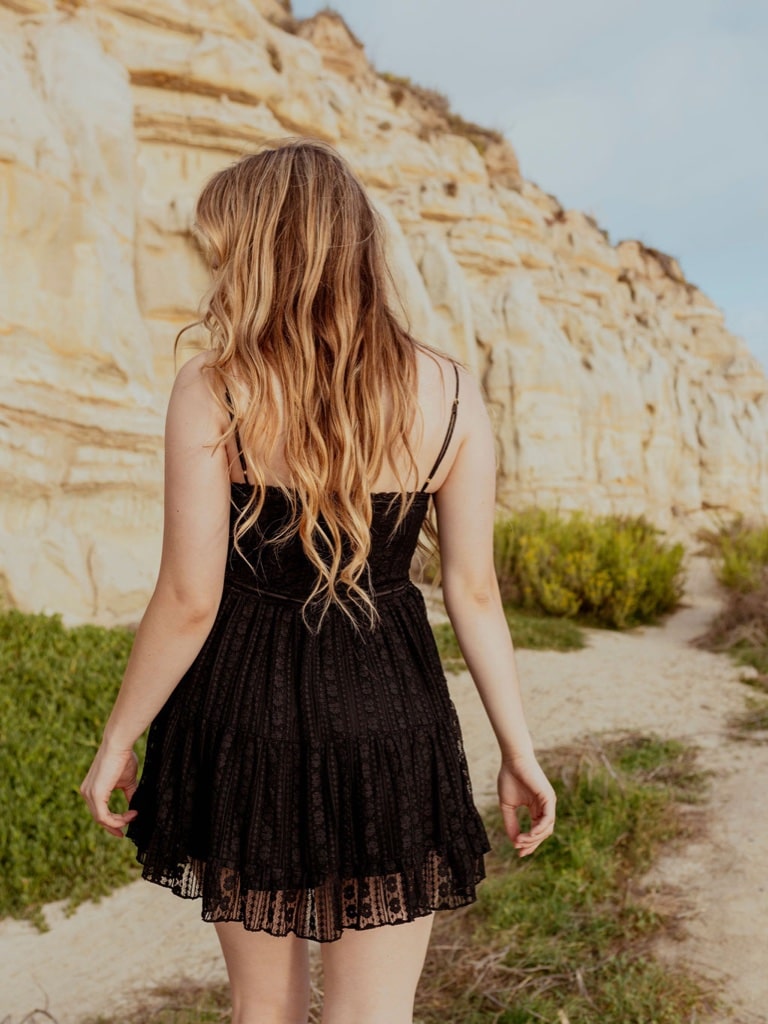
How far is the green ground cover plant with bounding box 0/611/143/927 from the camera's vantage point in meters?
3.80

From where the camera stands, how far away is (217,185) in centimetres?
151

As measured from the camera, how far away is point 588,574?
30.7 ft

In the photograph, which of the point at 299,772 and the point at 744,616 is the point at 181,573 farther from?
the point at 744,616

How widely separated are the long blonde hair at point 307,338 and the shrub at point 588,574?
7781 mm

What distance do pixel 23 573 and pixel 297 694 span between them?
5.90 meters

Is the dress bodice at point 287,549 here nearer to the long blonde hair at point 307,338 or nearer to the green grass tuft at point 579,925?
the long blonde hair at point 307,338

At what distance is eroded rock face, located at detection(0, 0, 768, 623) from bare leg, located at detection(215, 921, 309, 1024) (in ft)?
16.2

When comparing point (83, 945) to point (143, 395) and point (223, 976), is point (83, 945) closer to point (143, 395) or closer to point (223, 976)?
point (223, 976)

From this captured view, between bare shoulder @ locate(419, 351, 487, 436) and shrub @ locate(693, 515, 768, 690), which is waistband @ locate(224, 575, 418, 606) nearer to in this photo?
bare shoulder @ locate(419, 351, 487, 436)

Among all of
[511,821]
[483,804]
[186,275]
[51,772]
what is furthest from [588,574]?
[511,821]

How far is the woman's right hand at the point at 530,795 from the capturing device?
5.46 ft

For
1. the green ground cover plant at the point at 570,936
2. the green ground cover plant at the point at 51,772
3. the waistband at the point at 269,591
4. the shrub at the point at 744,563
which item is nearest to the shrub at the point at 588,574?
the shrub at the point at 744,563

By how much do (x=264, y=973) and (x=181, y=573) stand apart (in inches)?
30.5

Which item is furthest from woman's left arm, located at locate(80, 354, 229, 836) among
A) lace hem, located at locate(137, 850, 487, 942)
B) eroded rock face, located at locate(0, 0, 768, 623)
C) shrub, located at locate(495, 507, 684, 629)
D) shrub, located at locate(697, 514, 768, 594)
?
shrub, located at locate(495, 507, 684, 629)
